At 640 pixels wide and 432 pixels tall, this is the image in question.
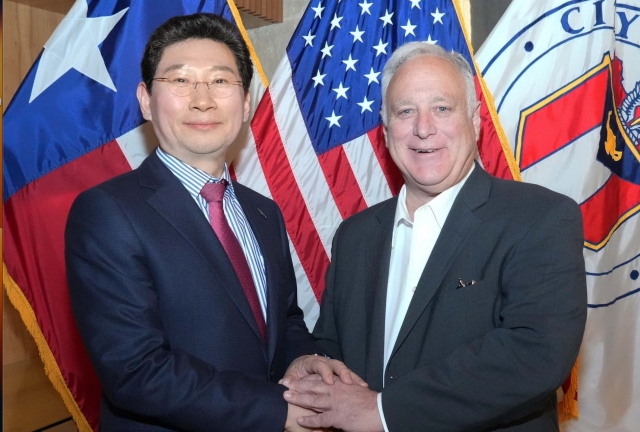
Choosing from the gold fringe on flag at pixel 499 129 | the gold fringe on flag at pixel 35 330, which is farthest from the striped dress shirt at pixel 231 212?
the gold fringe on flag at pixel 499 129

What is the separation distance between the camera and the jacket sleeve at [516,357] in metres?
1.46

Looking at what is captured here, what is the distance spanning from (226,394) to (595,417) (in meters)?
1.75

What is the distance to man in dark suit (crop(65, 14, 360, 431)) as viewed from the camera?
147 cm

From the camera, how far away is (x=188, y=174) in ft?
5.72

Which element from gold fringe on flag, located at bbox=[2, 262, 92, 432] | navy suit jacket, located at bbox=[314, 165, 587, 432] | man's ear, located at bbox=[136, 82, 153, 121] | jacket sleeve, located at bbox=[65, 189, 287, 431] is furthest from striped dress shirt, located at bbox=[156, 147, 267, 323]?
gold fringe on flag, located at bbox=[2, 262, 92, 432]

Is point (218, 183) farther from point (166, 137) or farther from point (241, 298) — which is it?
point (241, 298)

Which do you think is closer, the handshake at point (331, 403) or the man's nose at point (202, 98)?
the handshake at point (331, 403)

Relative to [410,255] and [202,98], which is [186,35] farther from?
[410,255]

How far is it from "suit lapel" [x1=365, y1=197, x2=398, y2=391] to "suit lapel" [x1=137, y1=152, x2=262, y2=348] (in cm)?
34

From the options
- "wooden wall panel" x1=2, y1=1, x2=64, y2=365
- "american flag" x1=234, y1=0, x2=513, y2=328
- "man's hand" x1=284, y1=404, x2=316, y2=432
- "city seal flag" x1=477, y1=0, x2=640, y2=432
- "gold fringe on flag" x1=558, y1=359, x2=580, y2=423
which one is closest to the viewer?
"man's hand" x1=284, y1=404, x2=316, y2=432

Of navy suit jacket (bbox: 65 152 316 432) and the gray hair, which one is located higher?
the gray hair

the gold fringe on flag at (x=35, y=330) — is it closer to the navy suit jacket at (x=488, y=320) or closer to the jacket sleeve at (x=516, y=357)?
the navy suit jacket at (x=488, y=320)

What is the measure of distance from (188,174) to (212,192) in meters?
0.08

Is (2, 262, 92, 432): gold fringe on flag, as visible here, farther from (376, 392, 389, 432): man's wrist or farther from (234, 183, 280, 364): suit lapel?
(376, 392, 389, 432): man's wrist
